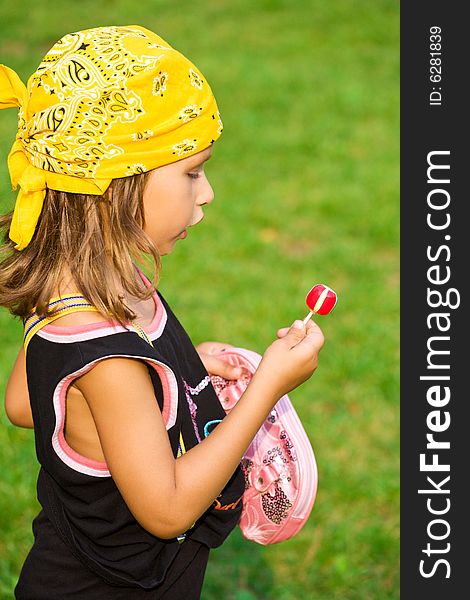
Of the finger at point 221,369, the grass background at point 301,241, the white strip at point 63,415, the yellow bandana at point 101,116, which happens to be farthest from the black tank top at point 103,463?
the grass background at point 301,241

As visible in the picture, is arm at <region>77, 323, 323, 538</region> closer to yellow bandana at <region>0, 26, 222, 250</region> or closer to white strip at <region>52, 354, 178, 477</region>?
white strip at <region>52, 354, 178, 477</region>

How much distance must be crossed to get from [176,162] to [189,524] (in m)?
0.72

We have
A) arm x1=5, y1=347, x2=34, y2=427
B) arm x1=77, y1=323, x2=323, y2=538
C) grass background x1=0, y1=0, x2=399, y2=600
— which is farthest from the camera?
grass background x1=0, y1=0, x2=399, y2=600

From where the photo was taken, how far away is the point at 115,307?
6.25 ft

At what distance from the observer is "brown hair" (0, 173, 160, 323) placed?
1.93 meters

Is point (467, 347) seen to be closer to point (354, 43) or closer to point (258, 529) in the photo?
point (258, 529)

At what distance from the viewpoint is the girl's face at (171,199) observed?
199cm

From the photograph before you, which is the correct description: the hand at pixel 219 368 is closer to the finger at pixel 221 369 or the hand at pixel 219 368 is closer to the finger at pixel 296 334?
the finger at pixel 221 369

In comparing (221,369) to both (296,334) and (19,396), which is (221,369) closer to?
(296,334)

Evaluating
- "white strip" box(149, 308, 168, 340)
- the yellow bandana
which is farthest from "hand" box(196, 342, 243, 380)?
the yellow bandana

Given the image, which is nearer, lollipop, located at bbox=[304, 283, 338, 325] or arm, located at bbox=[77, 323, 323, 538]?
arm, located at bbox=[77, 323, 323, 538]

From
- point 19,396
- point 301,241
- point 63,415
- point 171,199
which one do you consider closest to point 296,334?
point 171,199

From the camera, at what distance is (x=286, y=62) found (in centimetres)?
855

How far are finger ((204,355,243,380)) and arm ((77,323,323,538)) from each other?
0.38 meters
